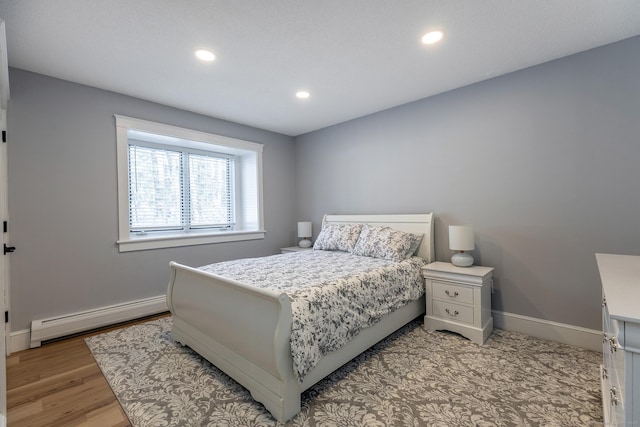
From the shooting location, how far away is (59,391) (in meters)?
1.91

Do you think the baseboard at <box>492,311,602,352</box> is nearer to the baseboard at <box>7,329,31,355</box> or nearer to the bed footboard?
the bed footboard

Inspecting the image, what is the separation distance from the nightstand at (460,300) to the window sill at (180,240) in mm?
2549

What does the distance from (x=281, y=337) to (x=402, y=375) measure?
1052mm

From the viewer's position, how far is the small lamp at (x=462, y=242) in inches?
107

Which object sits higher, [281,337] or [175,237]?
[175,237]

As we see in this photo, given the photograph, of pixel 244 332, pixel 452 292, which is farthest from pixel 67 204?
pixel 452 292

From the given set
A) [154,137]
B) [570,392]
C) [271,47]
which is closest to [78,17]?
[271,47]

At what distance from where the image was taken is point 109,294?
2982 mm

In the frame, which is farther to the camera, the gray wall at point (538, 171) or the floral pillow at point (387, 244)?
the floral pillow at point (387, 244)

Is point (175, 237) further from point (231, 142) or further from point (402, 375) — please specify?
point (402, 375)

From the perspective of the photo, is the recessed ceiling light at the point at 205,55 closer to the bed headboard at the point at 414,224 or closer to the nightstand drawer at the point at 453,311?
the bed headboard at the point at 414,224

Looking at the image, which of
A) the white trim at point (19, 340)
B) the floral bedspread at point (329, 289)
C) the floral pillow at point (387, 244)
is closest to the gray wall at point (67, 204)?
the white trim at point (19, 340)

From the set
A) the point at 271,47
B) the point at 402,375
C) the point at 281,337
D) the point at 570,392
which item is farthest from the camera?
the point at 271,47

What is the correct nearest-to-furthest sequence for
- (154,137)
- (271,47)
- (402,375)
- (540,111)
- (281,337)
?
(281,337), (402,375), (271,47), (540,111), (154,137)
